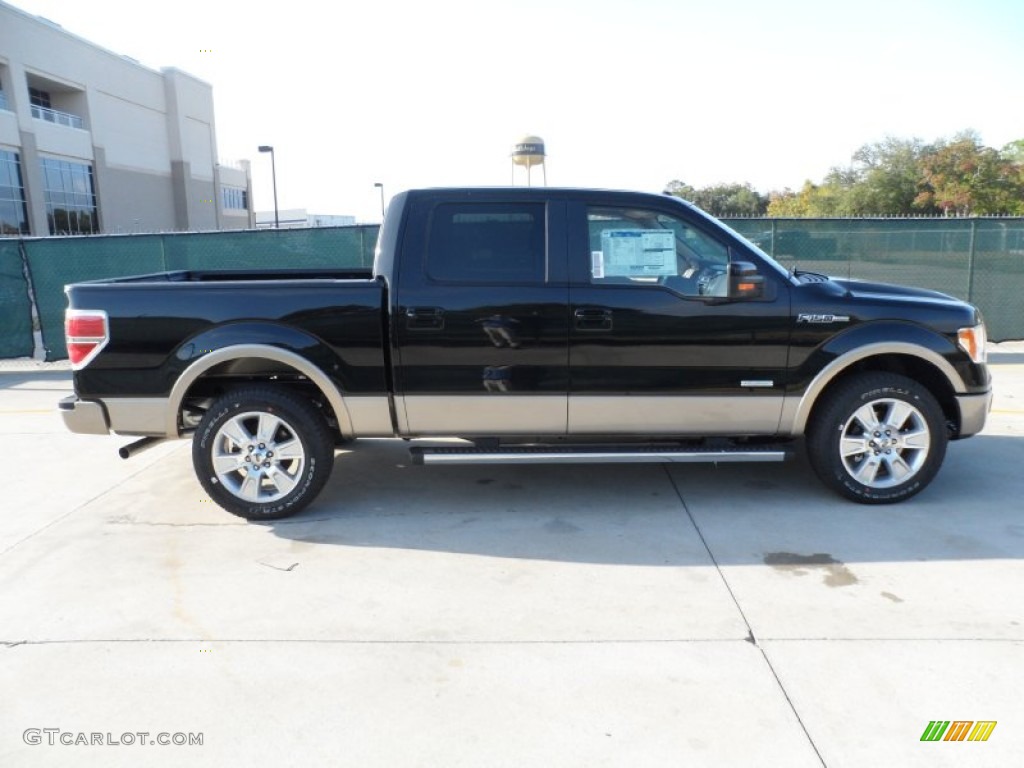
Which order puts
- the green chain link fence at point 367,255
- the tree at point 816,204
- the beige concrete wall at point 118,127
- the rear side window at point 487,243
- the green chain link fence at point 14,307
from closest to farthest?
1. the rear side window at point 487,243
2. the green chain link fence at point 367,255
3. the green chain link fence at point 14,307
4. the beige concrete wall at point 118,127
5. the tree at point 816,204

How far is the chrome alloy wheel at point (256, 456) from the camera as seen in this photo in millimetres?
4875

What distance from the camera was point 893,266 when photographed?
10.9 metres

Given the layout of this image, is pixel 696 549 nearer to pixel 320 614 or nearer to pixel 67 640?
pixel 320 614

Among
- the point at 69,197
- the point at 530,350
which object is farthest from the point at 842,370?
the point at 69,197

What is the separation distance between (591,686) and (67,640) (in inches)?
93.2

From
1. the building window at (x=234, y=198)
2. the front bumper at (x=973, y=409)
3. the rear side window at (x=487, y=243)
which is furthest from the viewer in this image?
the building window at (x=234, y=198)

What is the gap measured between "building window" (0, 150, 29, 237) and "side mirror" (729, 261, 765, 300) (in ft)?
140

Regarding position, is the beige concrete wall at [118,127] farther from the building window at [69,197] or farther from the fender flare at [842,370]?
the fender flare at [842,370]

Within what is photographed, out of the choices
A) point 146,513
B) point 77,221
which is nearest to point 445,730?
point 146,513

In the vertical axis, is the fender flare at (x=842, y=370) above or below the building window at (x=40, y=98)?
below

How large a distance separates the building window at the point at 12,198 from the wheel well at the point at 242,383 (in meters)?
40.4

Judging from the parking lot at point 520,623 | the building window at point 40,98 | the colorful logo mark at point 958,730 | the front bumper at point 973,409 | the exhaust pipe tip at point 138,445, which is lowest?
the colorful logo mark at point 958,730

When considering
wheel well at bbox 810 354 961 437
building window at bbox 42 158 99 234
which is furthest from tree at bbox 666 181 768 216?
wheel well at bbox 810 354 961 437

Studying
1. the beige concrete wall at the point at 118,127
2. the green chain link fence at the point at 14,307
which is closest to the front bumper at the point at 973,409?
the green chain link fence at the point at 14,307
